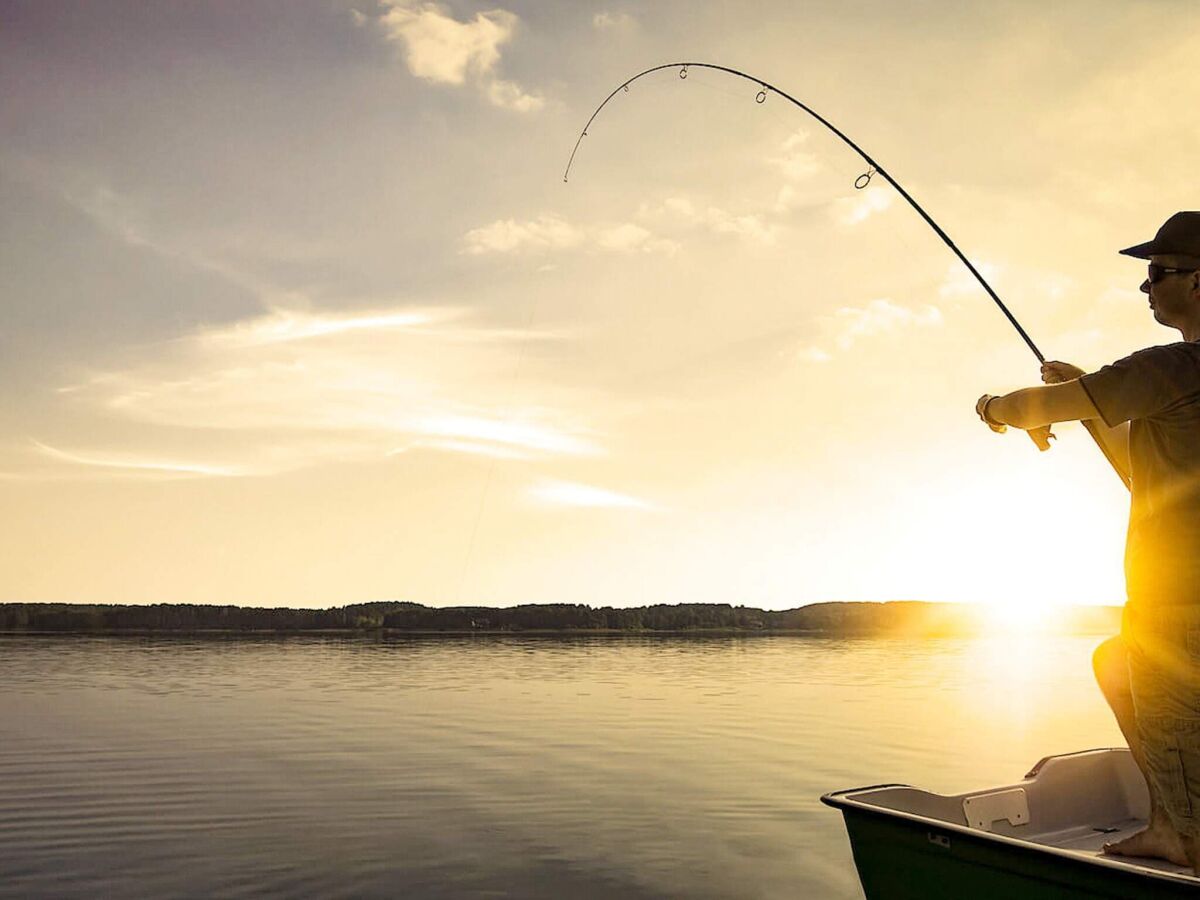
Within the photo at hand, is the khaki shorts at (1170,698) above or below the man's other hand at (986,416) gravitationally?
below

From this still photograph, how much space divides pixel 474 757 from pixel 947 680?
1064 inches

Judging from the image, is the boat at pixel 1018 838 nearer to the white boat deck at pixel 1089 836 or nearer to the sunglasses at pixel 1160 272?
the white boat deck at pixel 1089 836

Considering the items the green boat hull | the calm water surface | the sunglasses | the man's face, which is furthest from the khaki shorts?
the calm water surface

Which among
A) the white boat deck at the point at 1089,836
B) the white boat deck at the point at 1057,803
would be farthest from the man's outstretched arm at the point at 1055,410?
the white boat deck at the point at 1089,836

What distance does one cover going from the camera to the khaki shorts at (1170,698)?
3973mm

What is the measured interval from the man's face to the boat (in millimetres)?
2081

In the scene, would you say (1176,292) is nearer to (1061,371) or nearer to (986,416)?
(1061,371)

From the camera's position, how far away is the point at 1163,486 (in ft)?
13.0

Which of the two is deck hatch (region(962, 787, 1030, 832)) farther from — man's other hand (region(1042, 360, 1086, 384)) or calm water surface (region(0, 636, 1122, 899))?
man's other hand (region(1042, 360, 1086, 384))

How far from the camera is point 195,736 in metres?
19.5

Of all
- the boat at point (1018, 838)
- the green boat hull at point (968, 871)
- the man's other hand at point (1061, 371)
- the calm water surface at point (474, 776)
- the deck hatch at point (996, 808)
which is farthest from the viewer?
the calm water surface at point (474, 776)

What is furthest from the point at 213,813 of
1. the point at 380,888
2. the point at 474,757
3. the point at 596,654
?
the point at 596,654

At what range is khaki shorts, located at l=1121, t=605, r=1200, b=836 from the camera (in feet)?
13.0

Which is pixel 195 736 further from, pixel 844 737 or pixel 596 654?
pixel 596 654
